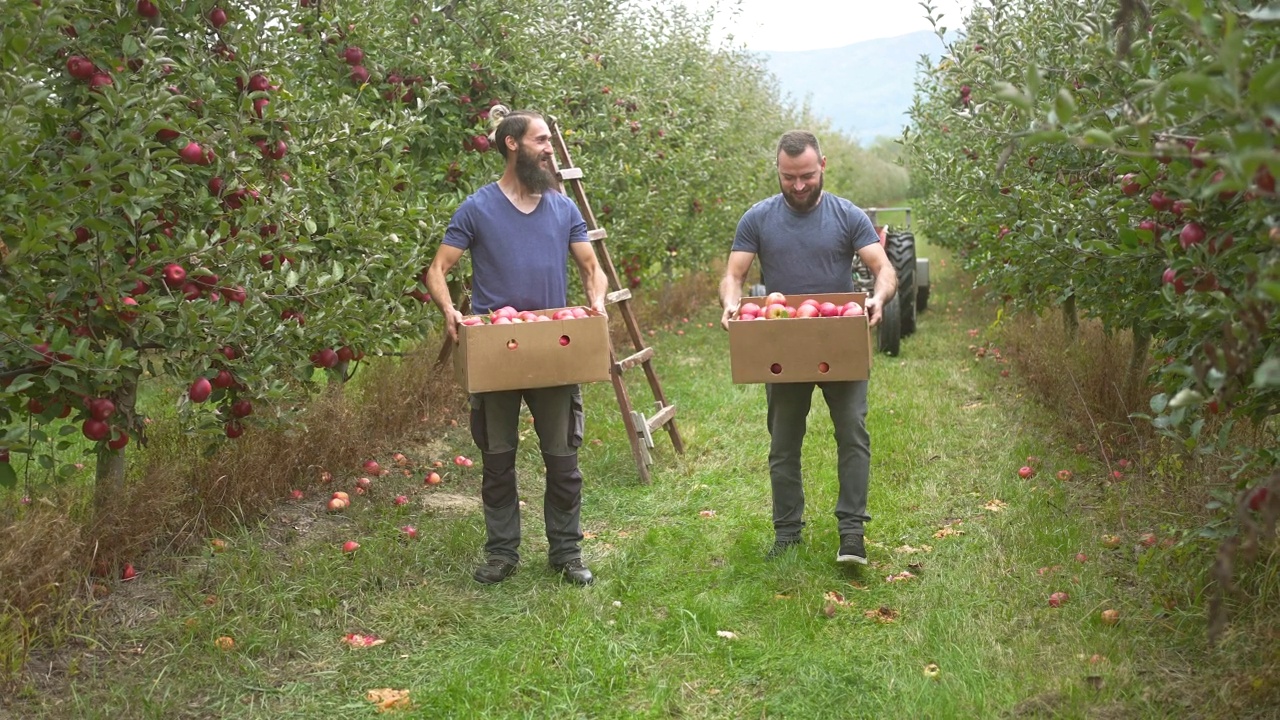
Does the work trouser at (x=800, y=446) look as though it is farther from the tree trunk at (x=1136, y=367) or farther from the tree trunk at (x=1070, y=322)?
the tree trunk at (x=1070, y=322)

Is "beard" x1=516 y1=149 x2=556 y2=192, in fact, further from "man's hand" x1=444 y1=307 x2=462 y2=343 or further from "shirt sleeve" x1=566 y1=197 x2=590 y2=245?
"man's hand" x1=444 y1=307 x2=462 y2=343

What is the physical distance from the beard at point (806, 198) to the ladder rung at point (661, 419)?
254 centimetres

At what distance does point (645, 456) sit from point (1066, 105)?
536 centimetres

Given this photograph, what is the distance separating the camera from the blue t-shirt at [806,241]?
17.3 ft

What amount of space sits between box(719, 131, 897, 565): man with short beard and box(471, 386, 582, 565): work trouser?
0.83m

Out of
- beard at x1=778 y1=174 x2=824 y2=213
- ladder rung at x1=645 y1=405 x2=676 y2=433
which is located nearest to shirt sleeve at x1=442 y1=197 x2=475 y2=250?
beard at x1=778 y1=174 x2=824 y2=213

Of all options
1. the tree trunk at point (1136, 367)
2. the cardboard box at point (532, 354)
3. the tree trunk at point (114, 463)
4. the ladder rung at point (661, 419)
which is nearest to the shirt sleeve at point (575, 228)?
the cardboard box at point (532, 354)

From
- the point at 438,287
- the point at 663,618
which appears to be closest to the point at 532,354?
the point at 438,287

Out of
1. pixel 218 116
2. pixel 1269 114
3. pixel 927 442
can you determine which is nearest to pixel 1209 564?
pixel 1269 114

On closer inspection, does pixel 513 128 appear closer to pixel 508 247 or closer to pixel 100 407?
pixel 508 247

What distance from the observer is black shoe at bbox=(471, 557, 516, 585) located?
17.3ft

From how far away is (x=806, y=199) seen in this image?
5211 millimetres

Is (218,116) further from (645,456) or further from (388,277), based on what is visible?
(645,456)

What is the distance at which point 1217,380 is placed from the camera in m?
2.46
